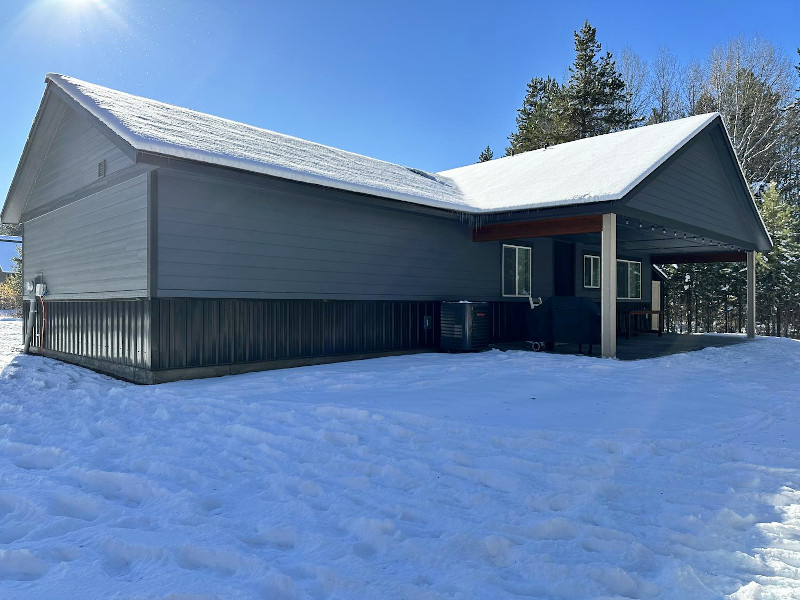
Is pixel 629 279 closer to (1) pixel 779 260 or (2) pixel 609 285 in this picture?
(1) pixel 779 260

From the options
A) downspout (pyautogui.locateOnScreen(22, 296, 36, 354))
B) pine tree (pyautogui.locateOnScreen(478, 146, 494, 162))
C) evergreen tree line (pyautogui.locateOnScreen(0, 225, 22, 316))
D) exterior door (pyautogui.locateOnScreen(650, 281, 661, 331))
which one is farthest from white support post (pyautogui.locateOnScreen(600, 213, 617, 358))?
evergreen tree line (pyautogui.locateOnScreen(0, 225, 22, 316))

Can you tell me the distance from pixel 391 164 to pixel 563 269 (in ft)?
18.7

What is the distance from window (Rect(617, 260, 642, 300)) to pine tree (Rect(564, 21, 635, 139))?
1217cm

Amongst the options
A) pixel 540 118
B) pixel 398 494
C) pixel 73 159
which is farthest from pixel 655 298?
pixel 398 494

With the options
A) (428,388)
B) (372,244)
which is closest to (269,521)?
(428,388)

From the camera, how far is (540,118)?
30000mm

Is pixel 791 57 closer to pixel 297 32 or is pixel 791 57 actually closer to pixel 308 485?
pixel 297 32

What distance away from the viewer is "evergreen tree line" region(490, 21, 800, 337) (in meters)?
22.6

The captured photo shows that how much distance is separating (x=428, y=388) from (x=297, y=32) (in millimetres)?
12825

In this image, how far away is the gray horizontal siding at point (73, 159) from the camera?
847 cm

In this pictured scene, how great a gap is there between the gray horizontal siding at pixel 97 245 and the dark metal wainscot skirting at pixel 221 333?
1.05 feet

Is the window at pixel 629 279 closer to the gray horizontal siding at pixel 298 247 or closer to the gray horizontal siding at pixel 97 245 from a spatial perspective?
the gray horizontal siding at pixel 298 247

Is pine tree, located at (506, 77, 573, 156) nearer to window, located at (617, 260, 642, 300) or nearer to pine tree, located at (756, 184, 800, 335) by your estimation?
pine tree, located at (756, 184, 800, 335)

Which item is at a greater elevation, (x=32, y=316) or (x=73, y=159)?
(x=73, y=159)
